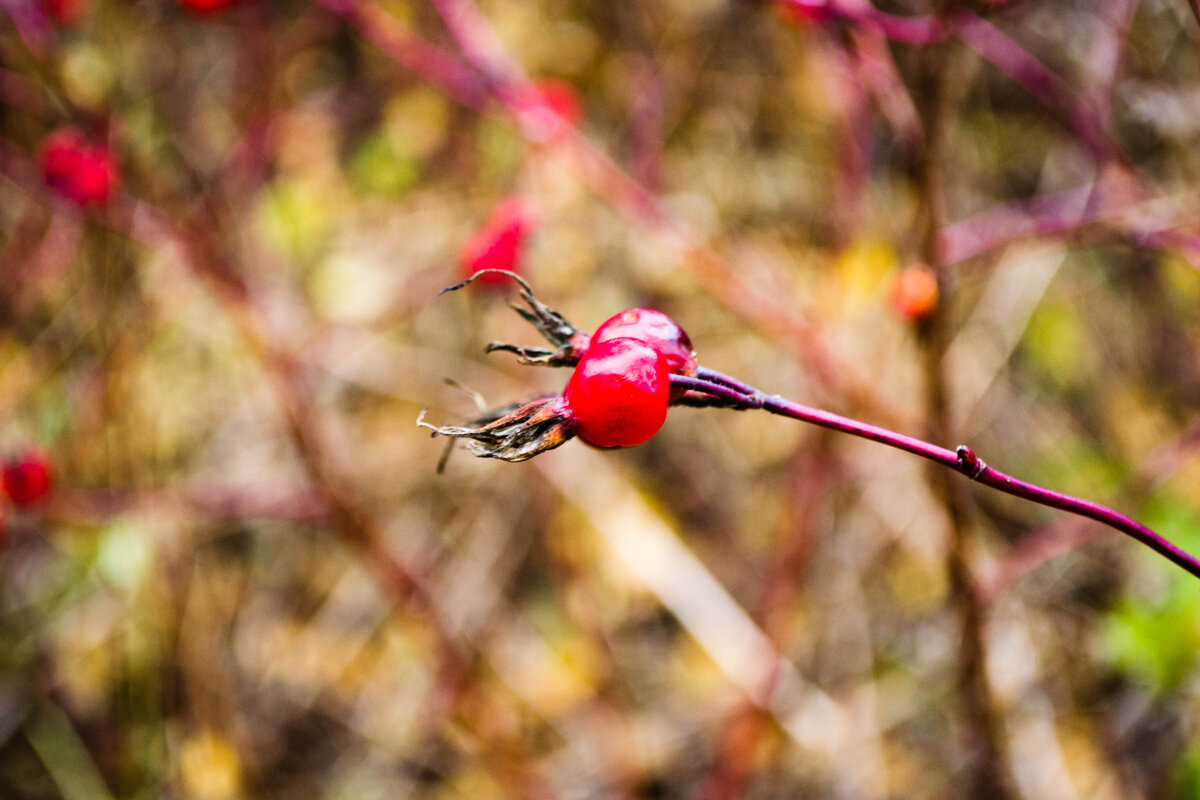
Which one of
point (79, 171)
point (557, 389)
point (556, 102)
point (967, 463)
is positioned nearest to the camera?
point (967, 463)

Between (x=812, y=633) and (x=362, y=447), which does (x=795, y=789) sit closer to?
(x=812, y=633)

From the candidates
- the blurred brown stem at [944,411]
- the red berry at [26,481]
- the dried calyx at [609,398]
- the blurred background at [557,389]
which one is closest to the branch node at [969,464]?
the dried calyx at [609,398]

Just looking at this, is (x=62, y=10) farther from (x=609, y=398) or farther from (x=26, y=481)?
(x=609, y=398)

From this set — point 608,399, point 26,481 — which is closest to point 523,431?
point 608,399

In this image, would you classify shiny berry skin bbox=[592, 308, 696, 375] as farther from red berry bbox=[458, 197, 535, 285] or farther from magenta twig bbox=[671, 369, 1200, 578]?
red berry bbox=[458, 197, 535, 285]

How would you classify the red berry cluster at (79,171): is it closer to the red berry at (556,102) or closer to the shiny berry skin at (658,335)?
the red berry at (556,102)

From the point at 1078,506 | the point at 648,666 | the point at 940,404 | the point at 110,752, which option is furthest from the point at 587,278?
the point at 1078,506

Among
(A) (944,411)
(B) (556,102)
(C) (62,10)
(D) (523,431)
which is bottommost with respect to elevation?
(D) (523,431)
